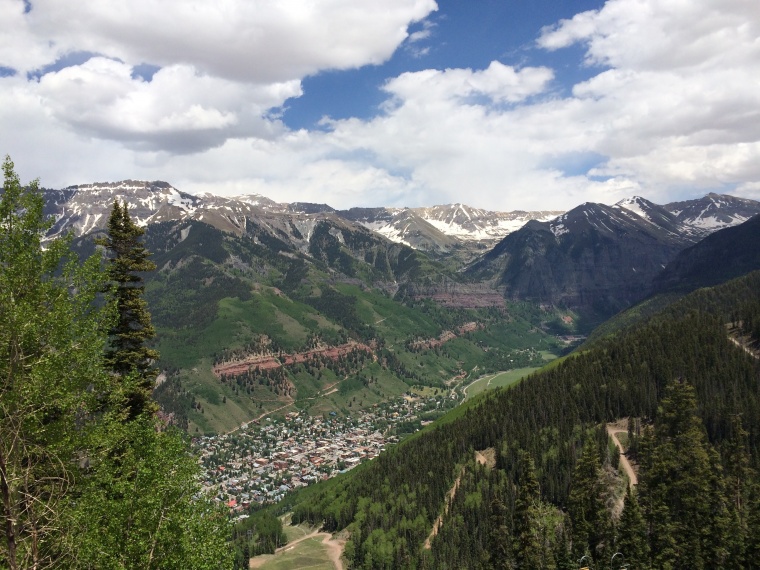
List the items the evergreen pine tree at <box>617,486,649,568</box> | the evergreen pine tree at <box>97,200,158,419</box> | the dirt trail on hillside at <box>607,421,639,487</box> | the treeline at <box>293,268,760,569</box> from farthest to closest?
the dirt trail on hillside at <box>607,421,639,487</box>
the treeline at <box>293,268,760,569</box>
the evergreen pine tree at <box>617,486,649,568</box>
the evergreen pine tree at <box>97,200,158,419</box>

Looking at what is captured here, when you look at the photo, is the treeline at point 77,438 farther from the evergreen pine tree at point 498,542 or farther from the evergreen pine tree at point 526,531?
the evergreen pine tree at point 498,542

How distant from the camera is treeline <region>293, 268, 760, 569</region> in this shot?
303ft

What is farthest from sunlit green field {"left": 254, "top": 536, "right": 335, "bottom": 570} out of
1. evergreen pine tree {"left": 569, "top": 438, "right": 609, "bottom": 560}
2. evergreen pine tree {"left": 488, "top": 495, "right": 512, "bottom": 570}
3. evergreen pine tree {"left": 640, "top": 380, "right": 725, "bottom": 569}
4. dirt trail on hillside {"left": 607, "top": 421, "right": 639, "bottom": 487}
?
evergreen pine tree {"left": 640, "top": 380, "right": 725, "bottom": 569}

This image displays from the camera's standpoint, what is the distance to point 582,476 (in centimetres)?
10588

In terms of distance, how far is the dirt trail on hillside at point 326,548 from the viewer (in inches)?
5723

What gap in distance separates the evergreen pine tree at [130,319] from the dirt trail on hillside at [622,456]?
4712 inches

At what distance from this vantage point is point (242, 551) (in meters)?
150

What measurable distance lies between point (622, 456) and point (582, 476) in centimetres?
4272

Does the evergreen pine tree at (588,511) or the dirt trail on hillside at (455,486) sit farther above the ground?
the evergreen pine tree at (588,511)

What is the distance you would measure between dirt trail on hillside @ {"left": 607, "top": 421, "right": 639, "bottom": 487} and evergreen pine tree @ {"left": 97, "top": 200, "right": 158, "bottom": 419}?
120m

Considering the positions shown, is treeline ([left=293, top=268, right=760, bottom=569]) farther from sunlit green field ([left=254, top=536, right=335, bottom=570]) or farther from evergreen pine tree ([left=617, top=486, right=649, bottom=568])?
sunlit green field ([left=254, top=536, right=335, bottom=570])

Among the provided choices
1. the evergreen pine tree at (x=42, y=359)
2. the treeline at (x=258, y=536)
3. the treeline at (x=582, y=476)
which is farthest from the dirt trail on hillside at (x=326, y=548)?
the evergreen pine tree at (x=42, y=359)

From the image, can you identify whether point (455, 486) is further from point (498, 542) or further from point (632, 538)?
point (632, 538)

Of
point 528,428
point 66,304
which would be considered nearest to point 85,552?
point 66,304
